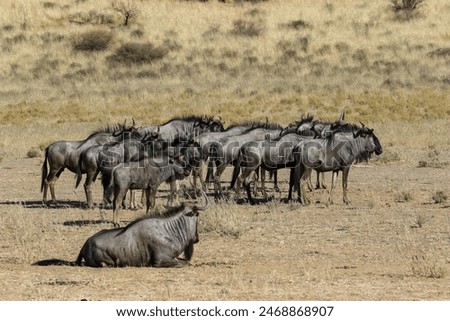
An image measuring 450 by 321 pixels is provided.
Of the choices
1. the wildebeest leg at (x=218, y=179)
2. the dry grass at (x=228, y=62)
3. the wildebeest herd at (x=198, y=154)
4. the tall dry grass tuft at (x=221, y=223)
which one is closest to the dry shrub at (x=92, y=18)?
the dry grass at (x=228, y=62)

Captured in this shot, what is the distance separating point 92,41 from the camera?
45469 millimetres

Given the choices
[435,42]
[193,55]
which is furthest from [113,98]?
[435,42]

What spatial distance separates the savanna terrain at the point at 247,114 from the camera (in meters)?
11.6

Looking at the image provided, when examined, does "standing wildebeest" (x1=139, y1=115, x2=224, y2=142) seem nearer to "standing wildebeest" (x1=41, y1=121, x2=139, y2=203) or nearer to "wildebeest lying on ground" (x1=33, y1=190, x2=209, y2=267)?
"standing wildebeest" (x1=41, y1=121, x2=139, y2=203)

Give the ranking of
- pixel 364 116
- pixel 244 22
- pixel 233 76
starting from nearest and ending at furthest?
1. pixel 364 116
2. pixel 233 76
3. pixel 244 22

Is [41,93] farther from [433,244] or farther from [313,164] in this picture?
[433,244]

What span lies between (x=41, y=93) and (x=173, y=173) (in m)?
23.2

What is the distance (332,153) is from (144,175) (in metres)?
4.06

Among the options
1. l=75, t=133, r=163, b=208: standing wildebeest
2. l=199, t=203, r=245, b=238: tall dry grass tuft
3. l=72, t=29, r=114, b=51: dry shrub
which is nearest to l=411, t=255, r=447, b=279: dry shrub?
l=199, t=203, r=245, b=238: tall dry grass tuft

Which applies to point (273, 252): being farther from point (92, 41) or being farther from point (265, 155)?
point (92, 41)

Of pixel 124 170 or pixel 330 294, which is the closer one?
pixel 330 294

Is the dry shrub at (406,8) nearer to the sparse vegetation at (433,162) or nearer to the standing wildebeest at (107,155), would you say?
the sparse vegetation at (433,162)

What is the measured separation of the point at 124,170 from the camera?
50.4 ft

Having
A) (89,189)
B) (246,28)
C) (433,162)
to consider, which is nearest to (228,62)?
(246,28)
